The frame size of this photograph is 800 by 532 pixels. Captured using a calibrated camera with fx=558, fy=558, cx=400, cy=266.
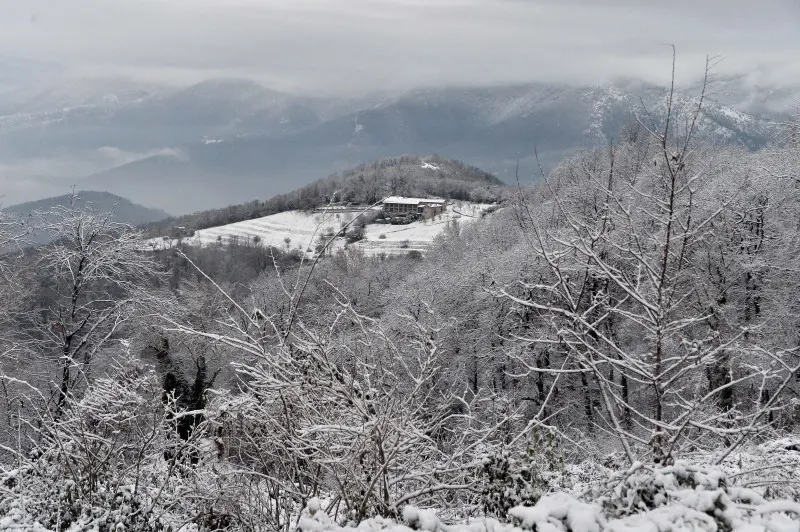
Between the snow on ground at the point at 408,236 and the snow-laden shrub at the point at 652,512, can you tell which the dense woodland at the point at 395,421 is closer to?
the snow-laden shrub at the point at 652,512

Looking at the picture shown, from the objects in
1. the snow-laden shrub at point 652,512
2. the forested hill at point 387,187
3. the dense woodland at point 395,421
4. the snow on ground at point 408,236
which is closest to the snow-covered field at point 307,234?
the snow on ground at point 408,236

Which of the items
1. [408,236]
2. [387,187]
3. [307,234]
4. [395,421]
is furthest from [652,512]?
[387,187]

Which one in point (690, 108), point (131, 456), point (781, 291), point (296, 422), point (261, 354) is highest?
point (690, 108)

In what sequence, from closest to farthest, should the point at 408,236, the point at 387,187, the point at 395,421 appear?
the point at 395,421
the point at 408,236
the point at 387,187

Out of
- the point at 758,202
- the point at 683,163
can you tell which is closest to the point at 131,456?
the point at 683,163

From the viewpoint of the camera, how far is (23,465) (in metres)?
5.29

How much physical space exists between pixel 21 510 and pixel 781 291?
21345 mm

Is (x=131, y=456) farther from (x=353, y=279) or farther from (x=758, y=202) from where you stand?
(x=353, y=279)

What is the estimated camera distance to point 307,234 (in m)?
55.1

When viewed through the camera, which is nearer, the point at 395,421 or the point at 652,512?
the point at 652,512

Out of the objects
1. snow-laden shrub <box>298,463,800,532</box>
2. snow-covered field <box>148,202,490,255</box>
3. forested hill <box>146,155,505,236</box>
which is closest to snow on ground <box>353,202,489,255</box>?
snow-covered field <box>148,202,490,255</box>

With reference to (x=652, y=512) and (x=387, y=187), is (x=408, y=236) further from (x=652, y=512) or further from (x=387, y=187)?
(x=652, y=512)

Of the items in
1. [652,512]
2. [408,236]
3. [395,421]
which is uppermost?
[652,512]

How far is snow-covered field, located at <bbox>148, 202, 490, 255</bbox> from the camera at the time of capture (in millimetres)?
68312
